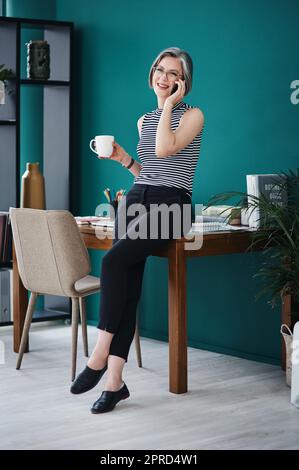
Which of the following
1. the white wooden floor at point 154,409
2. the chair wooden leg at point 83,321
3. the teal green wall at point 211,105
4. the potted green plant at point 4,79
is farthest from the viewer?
the potted green plant at point 4,79

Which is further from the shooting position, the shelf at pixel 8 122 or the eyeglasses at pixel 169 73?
the shelf at pixel 8 122

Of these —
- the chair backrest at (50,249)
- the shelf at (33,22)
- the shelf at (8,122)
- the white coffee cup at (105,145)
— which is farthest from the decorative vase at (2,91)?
the white coffee cup at (105,145)

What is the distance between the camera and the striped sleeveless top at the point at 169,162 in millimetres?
3588

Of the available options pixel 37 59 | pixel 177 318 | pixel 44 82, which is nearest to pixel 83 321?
pixel 177 318

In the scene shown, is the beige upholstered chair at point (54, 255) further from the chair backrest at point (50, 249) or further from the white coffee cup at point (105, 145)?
the white coffee cup at point (105, 145)

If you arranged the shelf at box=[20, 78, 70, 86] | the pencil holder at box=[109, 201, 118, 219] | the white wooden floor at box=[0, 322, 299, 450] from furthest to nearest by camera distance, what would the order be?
1. the shelf at box=[20, 78, 70, 86]
2. the pencil holder at box=[109, 201, 118, 219]
3. the white wooden floor at box=[0, 322, 299, 450]

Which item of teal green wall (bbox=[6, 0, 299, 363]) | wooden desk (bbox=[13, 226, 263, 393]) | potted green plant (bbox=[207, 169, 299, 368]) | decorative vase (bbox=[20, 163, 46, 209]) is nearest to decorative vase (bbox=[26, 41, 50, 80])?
teal green wall (bbox=[6, 0, 299, 363])

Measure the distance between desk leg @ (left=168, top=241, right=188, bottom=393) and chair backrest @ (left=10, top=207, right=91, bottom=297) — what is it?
18.3 inches

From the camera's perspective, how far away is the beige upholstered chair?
3799 mm

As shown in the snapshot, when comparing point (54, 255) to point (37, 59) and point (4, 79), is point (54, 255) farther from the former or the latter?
point (37, 59)

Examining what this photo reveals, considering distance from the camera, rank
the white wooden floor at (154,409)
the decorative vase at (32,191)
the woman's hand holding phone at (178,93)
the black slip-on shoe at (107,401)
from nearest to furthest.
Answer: the white wooden floor at (154,409) < the black slip-on shoe at (107,401) < the woman's hand holding phone at (178,93) < the decorative vase at (32,191)

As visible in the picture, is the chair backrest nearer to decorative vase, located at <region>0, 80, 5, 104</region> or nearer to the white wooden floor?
the white wooden floor

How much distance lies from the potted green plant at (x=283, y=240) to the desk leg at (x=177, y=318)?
330mm
